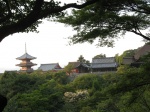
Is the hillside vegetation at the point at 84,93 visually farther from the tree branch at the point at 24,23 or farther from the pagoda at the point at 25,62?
the pagoda at the point at 25,62

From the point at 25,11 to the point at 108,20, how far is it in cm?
183

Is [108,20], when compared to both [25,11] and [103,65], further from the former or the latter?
[103,65]

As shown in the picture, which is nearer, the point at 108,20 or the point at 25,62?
the point at 108,20

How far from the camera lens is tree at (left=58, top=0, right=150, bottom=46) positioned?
16.0 ft

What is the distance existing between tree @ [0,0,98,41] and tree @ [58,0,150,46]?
109 cm

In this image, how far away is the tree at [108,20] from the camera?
4.87 m

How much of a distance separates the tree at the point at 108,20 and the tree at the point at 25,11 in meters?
1.09

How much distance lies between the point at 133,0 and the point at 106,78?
21.8 meters

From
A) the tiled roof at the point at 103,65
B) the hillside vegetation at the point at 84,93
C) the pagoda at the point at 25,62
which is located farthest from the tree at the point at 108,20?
the pagoda at the point at 25,62

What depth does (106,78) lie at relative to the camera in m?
26.2

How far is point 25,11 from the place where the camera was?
3967 mm

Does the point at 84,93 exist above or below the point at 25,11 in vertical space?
below

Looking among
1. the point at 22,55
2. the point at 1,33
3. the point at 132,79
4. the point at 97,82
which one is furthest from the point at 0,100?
the point at 22,55

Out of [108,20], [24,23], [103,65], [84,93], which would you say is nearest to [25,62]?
[103,65]
